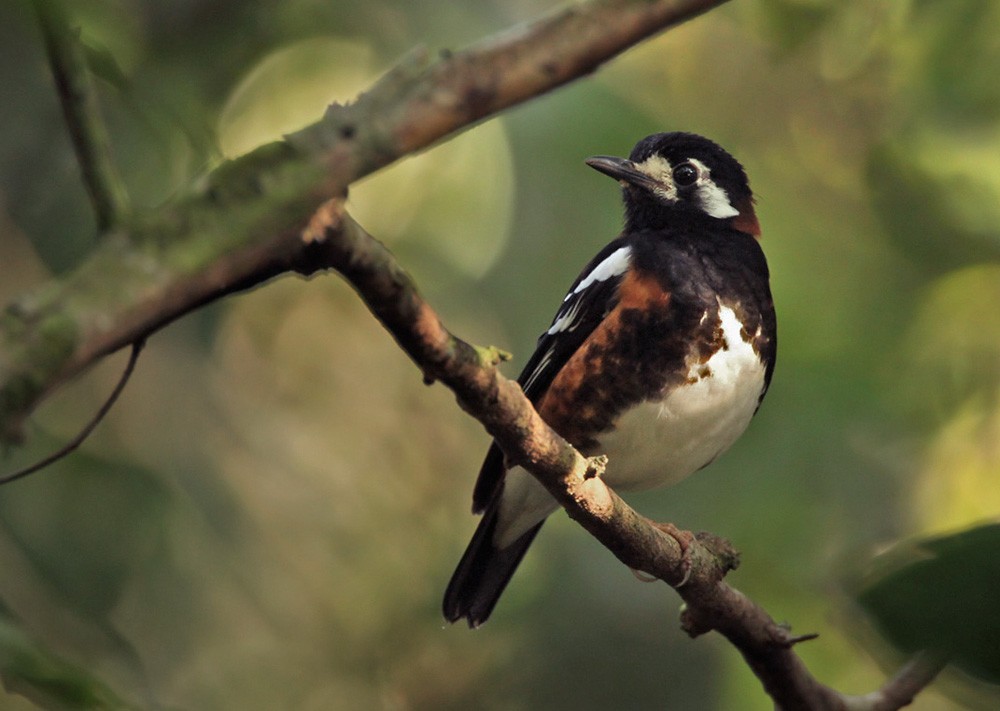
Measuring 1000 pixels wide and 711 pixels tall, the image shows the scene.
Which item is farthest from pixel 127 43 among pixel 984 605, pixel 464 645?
pixel 464 645

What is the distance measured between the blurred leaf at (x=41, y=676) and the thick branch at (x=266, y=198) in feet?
1.27

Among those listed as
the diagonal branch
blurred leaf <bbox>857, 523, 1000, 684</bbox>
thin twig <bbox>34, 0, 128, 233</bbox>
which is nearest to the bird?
the diagonal branch

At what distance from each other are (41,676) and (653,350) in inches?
89.0

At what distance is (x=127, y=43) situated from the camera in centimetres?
354

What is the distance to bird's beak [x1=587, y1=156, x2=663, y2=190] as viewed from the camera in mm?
4098

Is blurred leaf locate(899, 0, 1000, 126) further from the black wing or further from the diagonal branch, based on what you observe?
the diagonal branch

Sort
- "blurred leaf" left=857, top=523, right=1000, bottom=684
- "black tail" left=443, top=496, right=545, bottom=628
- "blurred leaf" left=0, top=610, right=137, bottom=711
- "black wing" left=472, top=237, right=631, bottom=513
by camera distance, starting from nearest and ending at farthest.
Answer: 1. "blurred leaf" left=0, top=610, right=137, bottom=711
2. "blurred leaf" left=857, top=523, right=1000, bottom=684
3. "black wing" left=472, top=237, right=631, bottom=513
4. "black tail" left=443, top=496, right=545, bottom=628

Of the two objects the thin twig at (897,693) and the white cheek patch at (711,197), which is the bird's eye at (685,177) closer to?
the white cheek patch at (711,197)

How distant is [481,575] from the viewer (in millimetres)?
4266

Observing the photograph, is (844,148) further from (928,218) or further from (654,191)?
(654,191)

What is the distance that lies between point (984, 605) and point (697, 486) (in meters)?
3.38

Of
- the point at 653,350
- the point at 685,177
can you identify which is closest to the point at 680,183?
the point at 685,177

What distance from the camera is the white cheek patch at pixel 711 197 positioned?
13.6ft

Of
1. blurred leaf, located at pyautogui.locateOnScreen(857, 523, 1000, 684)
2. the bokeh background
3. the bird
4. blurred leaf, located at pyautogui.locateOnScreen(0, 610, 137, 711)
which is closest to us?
blurred leaf, located at pyautogui.locateOnScreen(0, 610, 137, 711)
